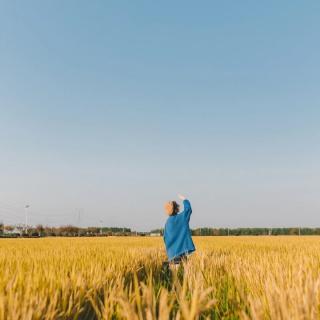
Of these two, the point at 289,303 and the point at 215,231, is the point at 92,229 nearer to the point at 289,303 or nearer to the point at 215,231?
the point at 215,231

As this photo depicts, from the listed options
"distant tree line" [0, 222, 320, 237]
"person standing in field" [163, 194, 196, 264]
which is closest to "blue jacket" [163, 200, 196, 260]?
"person standing in field" [163, 194, 196, 264]

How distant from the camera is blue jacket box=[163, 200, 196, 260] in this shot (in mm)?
7062

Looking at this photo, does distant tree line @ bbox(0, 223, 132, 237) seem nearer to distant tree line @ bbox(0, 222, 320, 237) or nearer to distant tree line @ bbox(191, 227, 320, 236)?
distant tree line @ bbox(0, 222, 320, 237)

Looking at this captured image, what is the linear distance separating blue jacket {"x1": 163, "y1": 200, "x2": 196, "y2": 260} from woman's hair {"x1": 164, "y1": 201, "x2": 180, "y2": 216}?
7cm

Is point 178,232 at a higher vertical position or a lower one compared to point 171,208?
lower

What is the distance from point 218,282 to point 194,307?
2930mm

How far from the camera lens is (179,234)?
7.13m

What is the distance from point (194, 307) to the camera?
134cm

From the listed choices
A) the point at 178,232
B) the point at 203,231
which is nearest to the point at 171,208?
the point at 178,232

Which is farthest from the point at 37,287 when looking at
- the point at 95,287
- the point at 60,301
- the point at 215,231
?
the point at 215,231

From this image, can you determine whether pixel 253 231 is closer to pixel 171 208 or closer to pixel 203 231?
pixel 203 231

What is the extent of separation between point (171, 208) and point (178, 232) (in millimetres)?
400

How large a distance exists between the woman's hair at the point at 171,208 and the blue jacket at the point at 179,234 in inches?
2.9

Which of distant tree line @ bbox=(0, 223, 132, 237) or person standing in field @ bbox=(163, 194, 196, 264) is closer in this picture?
person standing in field @ bbox=(163, 194, 196, 264)
